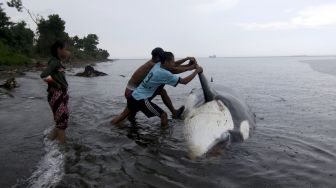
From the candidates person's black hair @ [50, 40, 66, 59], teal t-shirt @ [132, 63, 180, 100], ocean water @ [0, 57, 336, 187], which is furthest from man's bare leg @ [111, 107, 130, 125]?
person's black hair @ [50, 40, 66, 59]

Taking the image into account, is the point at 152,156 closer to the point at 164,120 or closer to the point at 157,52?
the point at 164,120

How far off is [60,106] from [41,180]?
1.88 meters

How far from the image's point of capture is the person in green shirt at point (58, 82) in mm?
6402

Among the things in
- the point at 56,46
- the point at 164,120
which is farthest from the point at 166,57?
the point at 56,46

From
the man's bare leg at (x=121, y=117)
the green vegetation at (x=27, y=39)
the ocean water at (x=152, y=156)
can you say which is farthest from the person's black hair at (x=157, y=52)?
the green vegetation at (x=27, y=39)

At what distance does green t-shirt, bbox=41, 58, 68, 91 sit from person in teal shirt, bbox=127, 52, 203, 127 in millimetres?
2045

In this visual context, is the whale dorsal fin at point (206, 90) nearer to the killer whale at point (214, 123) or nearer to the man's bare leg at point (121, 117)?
the killer whale at point (214, 123)

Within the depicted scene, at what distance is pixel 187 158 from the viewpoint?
6.15 m

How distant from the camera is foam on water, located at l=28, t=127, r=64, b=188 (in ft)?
16.2

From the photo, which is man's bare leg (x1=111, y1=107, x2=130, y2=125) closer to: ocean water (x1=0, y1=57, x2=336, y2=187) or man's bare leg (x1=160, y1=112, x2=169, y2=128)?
ocean water (x1=0, y1=57, x2=336, y2=187)

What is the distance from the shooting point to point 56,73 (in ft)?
21.3

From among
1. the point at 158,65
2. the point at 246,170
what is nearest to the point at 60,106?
the point at 158,65

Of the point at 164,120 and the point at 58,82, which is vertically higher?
the point at 58,82

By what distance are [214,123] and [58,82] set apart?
112 inches
